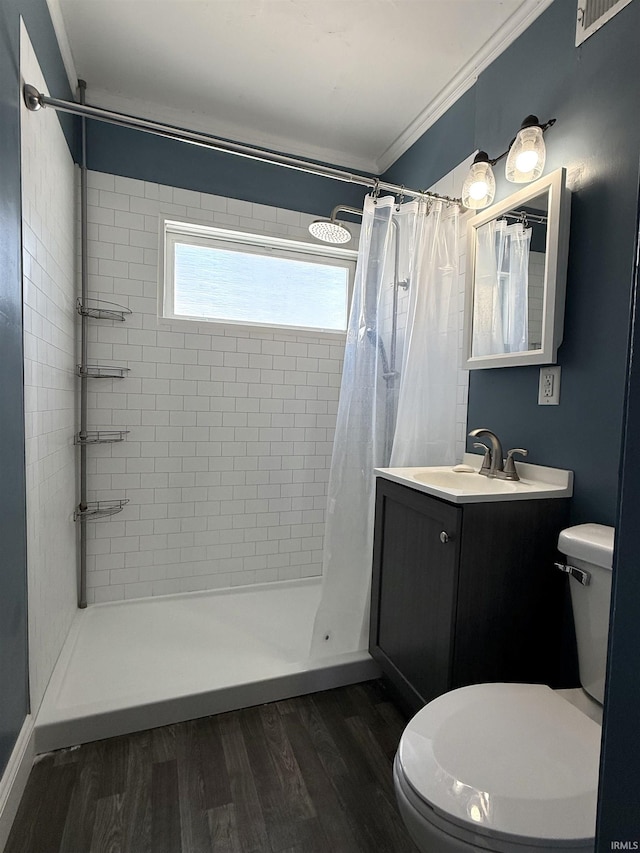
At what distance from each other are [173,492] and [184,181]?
174cm

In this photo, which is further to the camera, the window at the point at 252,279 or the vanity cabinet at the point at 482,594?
the window at the point at 252,279

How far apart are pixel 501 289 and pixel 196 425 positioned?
1732 mm

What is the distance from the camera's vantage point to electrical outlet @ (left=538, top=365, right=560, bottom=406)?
1.47 metres

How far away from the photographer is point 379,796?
131 cm

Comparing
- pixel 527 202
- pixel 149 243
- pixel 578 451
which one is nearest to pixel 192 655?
pixel 578 451

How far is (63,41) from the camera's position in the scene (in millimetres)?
1843

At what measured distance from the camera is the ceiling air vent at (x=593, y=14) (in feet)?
4.29

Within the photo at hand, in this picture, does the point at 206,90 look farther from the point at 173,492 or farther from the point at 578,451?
the point at 578,451

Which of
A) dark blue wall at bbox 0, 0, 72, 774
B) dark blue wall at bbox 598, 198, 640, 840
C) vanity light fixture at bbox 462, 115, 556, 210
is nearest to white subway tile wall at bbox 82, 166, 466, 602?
dark blue wall at bbox 0, 0, 72, 774

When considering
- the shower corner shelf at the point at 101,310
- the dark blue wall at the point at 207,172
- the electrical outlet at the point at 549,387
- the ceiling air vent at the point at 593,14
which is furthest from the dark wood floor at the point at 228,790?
the dark blue wall at the point at 207,172

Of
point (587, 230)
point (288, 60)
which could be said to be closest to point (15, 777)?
point (587, 230)

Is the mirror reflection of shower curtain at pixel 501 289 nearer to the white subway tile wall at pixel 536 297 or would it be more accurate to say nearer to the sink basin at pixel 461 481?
the white subway tile wall at pixel 536 297

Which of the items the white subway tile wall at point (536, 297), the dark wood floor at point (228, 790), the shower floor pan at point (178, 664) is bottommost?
the dark wood floor at point (228, 790)

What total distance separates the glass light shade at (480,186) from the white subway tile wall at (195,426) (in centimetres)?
119
